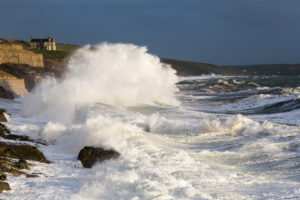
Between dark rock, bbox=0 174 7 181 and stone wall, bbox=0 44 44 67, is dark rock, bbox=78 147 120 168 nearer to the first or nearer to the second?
dark rock, bbox=0 174 7 181

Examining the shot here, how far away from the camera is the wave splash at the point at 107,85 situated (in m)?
18.7

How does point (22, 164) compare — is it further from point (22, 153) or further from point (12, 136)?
point (12, 136)

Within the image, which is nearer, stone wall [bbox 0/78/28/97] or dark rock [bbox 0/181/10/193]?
dark rock [bbox 0/181/10/193]

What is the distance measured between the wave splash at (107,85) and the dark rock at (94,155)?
7.29 meters

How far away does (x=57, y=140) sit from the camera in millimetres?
A: 11570

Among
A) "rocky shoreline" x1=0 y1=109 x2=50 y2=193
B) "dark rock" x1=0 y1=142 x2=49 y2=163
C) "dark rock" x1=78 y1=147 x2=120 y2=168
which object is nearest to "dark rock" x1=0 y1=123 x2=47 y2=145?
"rocky shoreline" x1=0 y1=109 x2=50 y2=193

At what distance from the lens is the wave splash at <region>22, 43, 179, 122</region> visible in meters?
18.7

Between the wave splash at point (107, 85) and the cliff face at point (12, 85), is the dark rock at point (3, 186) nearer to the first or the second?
the wave splash at point (107, 85)

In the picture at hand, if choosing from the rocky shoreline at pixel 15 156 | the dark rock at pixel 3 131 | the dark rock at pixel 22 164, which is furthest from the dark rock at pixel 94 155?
the dark rock at pixel 3 131

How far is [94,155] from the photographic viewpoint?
8.81 metres

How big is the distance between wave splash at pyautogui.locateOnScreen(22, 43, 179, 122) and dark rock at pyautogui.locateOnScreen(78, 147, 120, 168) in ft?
23.9

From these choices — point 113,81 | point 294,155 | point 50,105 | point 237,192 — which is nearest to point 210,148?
point 294,155

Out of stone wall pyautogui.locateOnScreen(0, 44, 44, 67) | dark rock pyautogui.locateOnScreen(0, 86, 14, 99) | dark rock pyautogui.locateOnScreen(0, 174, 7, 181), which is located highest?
stone wall pyautogui.locateOnScreen(0, 44, 44, 67)

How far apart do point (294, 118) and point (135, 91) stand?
9144mm
